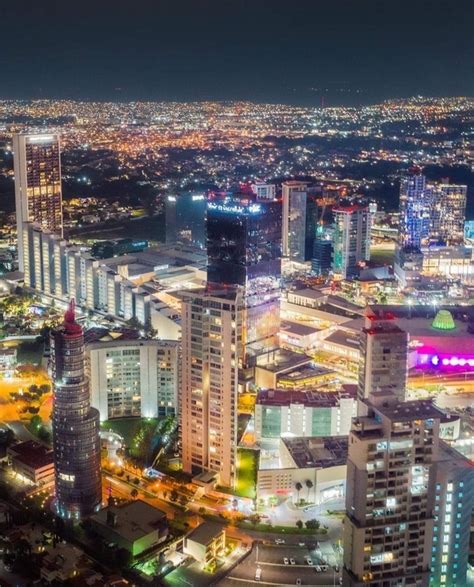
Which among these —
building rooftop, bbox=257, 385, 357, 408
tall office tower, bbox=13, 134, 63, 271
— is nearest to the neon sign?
building rooftop, bbox=257, 385, 357, 408

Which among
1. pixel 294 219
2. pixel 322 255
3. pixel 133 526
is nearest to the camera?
pixel 133 526

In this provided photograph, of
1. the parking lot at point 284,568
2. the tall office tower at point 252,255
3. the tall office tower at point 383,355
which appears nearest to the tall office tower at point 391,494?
the parking lot at point 284,568

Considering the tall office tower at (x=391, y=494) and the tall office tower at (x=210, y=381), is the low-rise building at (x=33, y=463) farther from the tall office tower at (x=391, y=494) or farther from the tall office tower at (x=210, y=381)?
the tall office tower at (x=391, y=494)

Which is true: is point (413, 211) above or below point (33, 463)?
above

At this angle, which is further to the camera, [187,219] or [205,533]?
[187,219]

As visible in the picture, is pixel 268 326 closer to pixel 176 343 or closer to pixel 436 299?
pixel 176 343

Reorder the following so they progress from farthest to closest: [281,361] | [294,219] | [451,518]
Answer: [294,219] → [281,361] → [451,518]

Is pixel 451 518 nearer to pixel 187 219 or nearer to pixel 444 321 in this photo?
pixel 444 321

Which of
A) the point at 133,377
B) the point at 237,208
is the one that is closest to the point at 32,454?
the point at 133,377
